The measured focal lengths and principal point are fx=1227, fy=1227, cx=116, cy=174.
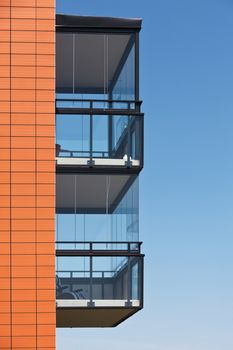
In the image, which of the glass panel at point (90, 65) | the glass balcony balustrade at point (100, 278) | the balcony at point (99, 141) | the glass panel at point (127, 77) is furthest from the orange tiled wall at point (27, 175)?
the glass panel at point (127, 77)

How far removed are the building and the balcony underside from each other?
0.02 metres

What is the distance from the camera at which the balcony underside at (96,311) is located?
2455 centimetres

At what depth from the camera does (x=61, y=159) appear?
25109mm

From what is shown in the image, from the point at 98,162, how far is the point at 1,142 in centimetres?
380

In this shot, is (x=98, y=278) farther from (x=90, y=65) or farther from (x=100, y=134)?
(x=90, y=65)

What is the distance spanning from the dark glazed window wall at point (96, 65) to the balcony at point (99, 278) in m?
3.35

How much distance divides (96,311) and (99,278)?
2.30 feet

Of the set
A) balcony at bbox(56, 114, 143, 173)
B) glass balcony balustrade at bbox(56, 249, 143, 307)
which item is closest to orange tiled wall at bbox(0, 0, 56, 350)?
balcony at bbox(56, 114, 143, 173)

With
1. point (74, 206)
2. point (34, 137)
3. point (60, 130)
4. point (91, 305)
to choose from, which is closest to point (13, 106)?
point (34, 137)

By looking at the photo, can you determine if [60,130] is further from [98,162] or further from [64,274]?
[64,274]

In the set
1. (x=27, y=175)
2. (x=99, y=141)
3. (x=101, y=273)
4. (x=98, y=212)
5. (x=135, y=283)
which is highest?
(x=99, y=141)

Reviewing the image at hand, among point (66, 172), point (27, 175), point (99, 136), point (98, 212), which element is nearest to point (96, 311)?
point (66, 172)

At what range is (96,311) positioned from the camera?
25047 mm

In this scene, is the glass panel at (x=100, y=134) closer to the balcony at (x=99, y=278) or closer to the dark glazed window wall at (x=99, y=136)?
the dark glazed window wall at (x=99, y=136)
